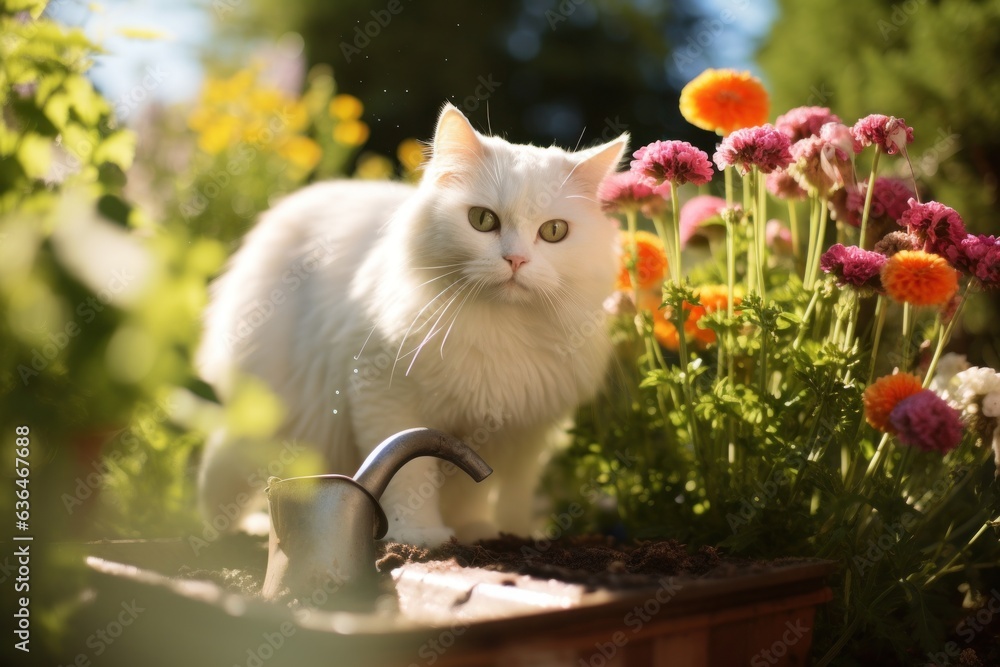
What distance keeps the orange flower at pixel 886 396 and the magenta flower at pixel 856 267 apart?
0.56ft

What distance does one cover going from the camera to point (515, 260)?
1.57 metres

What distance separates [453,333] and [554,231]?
30 cm

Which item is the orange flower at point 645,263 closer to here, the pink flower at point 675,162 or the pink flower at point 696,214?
the pink flower at point 696,214

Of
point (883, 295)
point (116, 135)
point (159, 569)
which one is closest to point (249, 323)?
point (159, 569)

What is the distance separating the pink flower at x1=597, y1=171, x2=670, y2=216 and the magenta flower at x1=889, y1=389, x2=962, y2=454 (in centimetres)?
78

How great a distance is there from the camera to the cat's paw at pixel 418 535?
5.27 ft

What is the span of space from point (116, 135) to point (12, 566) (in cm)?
56

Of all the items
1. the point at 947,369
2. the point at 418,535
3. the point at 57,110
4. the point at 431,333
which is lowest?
the point at 418,535

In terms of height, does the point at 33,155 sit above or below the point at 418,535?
above

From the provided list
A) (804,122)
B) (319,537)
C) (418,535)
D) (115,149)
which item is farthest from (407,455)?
(804,122)

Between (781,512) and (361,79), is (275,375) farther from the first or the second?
(361,79)

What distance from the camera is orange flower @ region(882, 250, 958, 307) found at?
4.43 feet

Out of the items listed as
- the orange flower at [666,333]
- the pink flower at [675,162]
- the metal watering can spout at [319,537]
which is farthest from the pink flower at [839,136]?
the metal watering can spout at [319,537]

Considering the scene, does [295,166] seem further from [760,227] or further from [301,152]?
[760,227]
